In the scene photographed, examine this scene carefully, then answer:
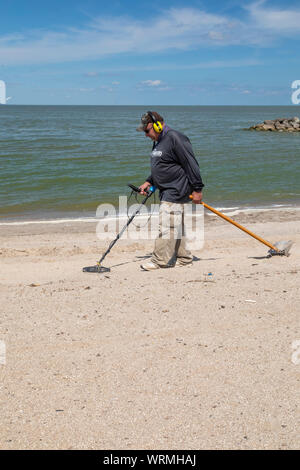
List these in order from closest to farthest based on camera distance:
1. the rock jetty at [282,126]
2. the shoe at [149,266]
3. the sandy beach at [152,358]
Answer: the sandy beach at [152,358]
the shoe at [149,266]
the rock jetty at [282,126]

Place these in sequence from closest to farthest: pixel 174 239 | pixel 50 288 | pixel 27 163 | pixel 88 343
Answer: pixel 88 343
pixel 50 288
pixel 174 239
pixel 27 163

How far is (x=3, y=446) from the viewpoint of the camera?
281 centimetres

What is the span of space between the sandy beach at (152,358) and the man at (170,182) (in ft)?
1.13

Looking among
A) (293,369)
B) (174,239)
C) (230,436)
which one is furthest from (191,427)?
(174,239)

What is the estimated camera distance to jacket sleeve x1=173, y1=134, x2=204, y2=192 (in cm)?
561

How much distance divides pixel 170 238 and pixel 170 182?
2.48 ft

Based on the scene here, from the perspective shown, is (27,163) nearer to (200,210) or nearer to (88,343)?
(200,210)

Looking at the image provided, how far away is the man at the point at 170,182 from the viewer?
5637mm

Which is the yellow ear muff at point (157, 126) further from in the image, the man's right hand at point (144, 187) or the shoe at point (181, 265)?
the shoe at point (181, 265)

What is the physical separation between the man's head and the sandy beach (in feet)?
5.72

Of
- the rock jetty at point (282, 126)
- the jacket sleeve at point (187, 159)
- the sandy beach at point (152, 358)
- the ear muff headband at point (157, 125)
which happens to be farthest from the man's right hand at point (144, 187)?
the rock jetty at point (282, 126)

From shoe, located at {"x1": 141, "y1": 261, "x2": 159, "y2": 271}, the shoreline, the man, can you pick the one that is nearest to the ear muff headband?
the man

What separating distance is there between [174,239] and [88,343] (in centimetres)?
253

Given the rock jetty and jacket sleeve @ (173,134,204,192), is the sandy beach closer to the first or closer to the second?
jacket sleeve @ (173,134,204,192)
